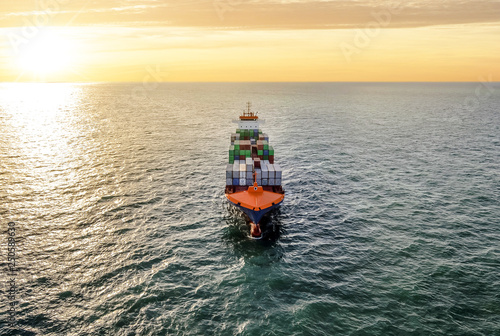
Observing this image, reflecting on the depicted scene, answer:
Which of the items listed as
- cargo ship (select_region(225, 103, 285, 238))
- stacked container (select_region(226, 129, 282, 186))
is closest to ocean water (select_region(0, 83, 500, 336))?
cargo ship (select_region(225, 103, 285, 238))

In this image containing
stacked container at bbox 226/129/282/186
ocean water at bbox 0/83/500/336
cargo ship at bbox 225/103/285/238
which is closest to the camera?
ocean water at bbox 0/83/500/336

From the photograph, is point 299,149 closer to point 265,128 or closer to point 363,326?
point 265,128

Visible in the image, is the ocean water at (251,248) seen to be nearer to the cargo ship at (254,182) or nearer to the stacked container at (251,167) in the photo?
the cargo ship at (254,182)

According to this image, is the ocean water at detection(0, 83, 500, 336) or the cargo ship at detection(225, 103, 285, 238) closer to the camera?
the ocean water at detection(0, 83, 500, 336)

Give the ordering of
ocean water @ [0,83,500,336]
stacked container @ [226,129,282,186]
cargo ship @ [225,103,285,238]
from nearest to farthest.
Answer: ocean water @ [0,83,500,336]
cargo ship @ [225,103,285,238]
stacked container @ [226,129,282,186]

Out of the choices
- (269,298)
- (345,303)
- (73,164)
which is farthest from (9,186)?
(345,303)

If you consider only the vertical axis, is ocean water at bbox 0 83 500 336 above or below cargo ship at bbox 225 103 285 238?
below

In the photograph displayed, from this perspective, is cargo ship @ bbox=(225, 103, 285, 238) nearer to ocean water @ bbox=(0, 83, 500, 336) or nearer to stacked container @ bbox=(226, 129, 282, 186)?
stacked container @ bbox=(226, 129, 282, 186)

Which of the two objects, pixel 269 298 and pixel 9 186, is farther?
pixel 9 186
